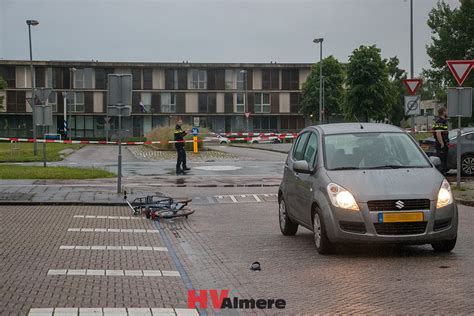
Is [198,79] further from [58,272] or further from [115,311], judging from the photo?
[115,311]

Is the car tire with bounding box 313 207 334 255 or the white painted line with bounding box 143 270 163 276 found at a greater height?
the car tire with bounding box 313 207 334 255

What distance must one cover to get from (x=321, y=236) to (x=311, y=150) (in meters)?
1.60

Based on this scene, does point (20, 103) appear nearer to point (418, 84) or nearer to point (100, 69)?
point (100, 69)

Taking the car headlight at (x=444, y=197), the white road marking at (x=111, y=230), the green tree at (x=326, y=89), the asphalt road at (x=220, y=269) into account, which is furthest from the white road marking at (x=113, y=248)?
the green tree at (x=326, y=89)

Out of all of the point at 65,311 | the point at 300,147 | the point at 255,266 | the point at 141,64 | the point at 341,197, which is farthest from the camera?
the point at 141,64

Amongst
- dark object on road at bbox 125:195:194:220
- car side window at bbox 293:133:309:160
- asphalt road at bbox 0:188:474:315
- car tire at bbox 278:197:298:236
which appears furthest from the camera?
dark object on road at bbox 125:195:194:220

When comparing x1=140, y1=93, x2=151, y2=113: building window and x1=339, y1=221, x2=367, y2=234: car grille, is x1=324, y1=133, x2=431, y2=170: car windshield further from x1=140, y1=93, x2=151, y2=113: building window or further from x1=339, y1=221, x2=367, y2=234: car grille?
x1=140, y1=93, x2=151, y2=113: building window

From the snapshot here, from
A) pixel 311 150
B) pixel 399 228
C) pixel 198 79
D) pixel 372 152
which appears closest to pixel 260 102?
pixel 198 79

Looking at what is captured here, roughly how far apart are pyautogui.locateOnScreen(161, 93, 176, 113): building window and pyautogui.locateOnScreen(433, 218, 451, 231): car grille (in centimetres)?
7575

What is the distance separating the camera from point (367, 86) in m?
55.5

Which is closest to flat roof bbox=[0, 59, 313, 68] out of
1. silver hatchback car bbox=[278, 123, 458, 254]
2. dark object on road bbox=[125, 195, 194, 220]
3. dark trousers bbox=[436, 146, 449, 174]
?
dark trousers bbox=[436, 146, 449, 174]

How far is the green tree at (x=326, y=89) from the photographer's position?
8056 cm

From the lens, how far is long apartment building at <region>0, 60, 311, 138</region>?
8050 cm

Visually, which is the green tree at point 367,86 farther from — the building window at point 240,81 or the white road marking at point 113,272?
the white road marking at point 113,272
